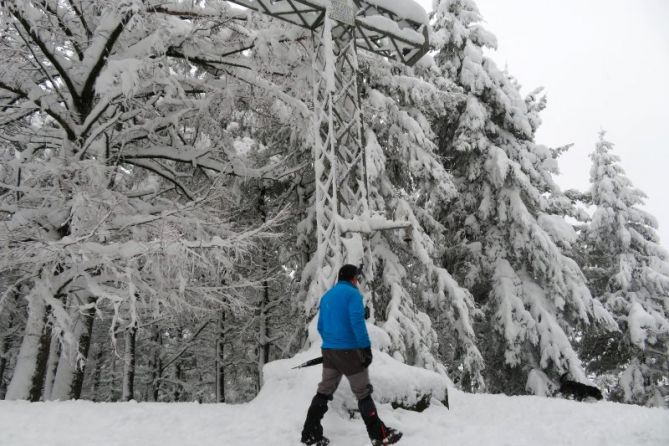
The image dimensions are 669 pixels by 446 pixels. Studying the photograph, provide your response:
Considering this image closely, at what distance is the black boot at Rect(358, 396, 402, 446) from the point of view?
12.9 feet

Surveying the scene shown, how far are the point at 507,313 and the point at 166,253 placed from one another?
9.87 metres

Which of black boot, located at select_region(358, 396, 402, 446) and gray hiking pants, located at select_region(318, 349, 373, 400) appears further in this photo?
gray hiking pants, located at select_region(318, 349, 373, 400)

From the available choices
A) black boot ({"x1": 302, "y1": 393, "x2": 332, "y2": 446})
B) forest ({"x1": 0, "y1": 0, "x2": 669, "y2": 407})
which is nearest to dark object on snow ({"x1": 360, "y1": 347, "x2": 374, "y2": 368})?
black boot ({"x1": 302, "y1": 393, "x2": 332, "y2": 446})

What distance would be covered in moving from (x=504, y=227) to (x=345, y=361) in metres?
11.3

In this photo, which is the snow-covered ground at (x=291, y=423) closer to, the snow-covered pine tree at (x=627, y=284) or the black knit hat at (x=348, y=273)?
the black knit hat at (x=348, y=273)

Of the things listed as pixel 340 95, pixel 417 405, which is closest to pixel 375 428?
pixel 417 405

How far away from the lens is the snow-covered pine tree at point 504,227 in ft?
41.6

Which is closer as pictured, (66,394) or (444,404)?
(444,404)

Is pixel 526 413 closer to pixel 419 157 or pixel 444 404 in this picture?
pixel 444 404

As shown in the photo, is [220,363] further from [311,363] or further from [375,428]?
[375,428]

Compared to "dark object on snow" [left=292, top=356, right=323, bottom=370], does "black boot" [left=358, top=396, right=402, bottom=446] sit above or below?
below

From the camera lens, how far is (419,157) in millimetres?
11477

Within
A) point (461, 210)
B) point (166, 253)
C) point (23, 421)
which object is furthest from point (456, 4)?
point (23, 421)

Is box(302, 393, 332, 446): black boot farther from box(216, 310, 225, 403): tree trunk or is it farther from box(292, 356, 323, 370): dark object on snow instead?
box(216, 310, 225, 403): tree trunk
